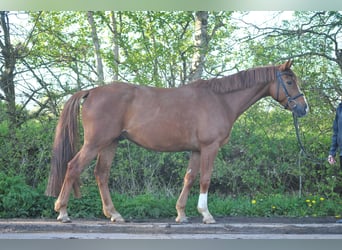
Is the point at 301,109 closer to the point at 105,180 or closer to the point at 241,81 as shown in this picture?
the point at 241,81

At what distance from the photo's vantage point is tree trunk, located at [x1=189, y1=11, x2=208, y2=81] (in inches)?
345

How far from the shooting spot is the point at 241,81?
271 inches

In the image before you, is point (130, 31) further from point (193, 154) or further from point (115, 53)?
point (193, 154)

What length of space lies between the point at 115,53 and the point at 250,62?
6.89ft

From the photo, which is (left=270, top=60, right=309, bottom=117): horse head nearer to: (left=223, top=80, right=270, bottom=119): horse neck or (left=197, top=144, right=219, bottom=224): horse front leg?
(left=223, top=80, right=270, bottom=119): horse neck

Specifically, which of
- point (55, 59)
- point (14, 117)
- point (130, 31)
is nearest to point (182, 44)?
point (130, 31)

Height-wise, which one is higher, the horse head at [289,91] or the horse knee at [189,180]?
the horse head at [289,91]

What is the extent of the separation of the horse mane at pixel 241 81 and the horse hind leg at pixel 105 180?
134 cm

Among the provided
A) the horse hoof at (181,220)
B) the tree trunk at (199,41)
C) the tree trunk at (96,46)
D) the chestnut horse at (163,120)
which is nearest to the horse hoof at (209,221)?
the chestnut horse at (163,120)

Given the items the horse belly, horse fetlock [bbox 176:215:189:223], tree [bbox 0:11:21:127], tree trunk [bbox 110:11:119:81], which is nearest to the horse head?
the horse belly

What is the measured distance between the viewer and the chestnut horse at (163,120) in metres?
6.59

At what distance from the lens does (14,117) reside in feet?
27.8

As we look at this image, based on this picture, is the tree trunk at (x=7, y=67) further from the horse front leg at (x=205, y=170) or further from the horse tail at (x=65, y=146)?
the horse front leg at (x=205, y=170)
